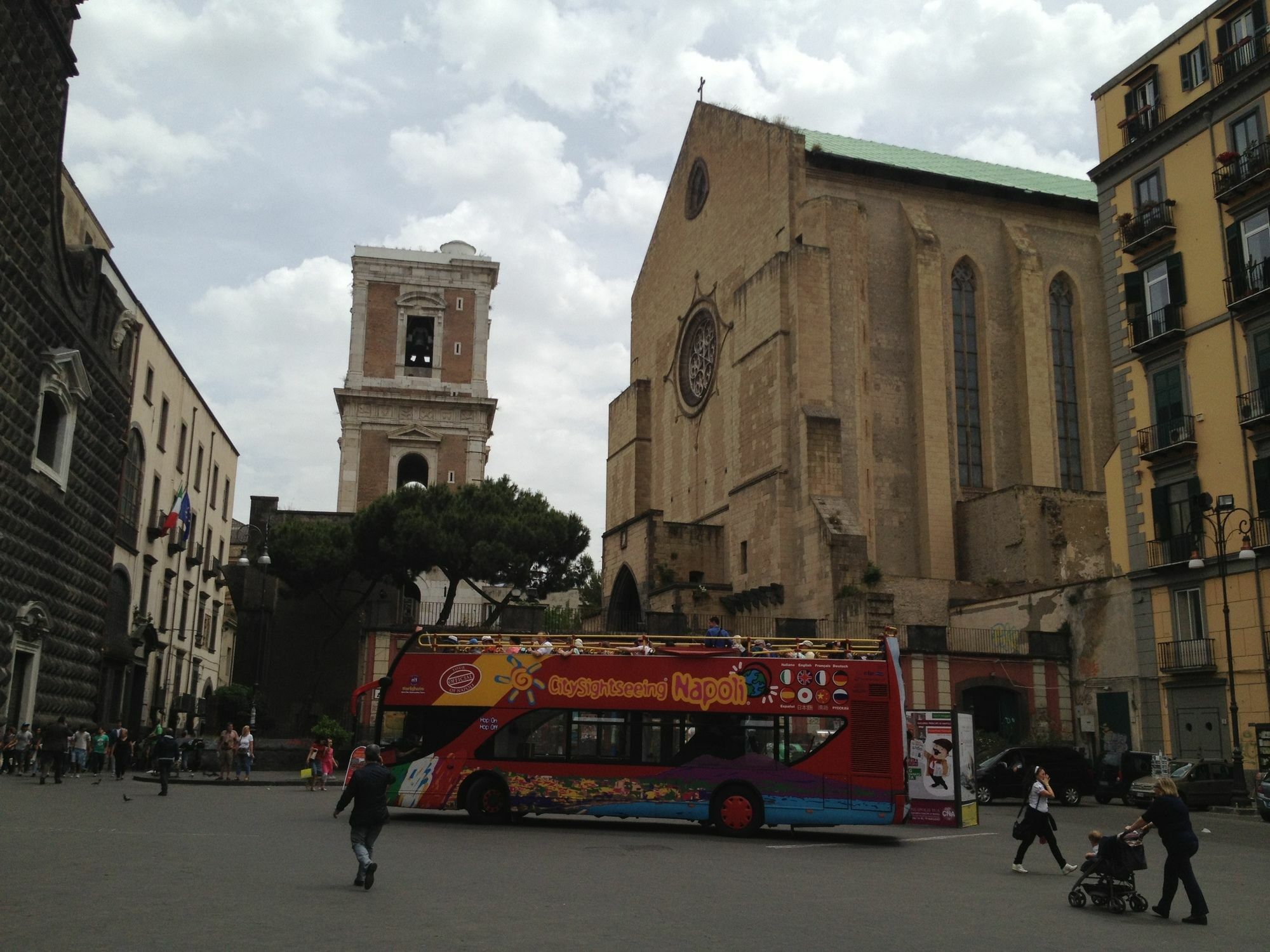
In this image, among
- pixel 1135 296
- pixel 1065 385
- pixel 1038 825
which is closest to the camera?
pixel 1038 825

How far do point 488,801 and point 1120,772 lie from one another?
51.3ft

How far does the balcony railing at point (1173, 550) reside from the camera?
26688mm

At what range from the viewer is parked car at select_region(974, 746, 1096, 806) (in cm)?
2584

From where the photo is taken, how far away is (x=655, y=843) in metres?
14.9

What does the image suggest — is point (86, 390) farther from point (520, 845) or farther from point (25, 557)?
point (520, 845)

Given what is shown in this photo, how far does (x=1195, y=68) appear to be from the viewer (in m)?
28.0

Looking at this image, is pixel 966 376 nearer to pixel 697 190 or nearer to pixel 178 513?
pixel 697 190

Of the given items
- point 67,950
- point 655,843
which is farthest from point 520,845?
point 67,950

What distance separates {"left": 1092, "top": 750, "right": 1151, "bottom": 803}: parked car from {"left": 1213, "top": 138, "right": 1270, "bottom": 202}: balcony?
1257 cm

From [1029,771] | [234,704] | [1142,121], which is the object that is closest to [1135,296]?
[1142,121]

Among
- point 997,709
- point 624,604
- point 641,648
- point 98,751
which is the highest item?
point 624,604

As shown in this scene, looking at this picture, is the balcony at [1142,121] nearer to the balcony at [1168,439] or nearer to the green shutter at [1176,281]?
the green shutter at [1176,281]

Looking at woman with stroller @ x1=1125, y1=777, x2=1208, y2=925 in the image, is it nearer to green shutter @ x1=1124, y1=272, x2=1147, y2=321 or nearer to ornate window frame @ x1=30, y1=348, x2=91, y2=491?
ornate window frame @ x1=30, y1=348, x2=91, y2=491

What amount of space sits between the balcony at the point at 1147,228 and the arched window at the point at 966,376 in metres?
13.5
